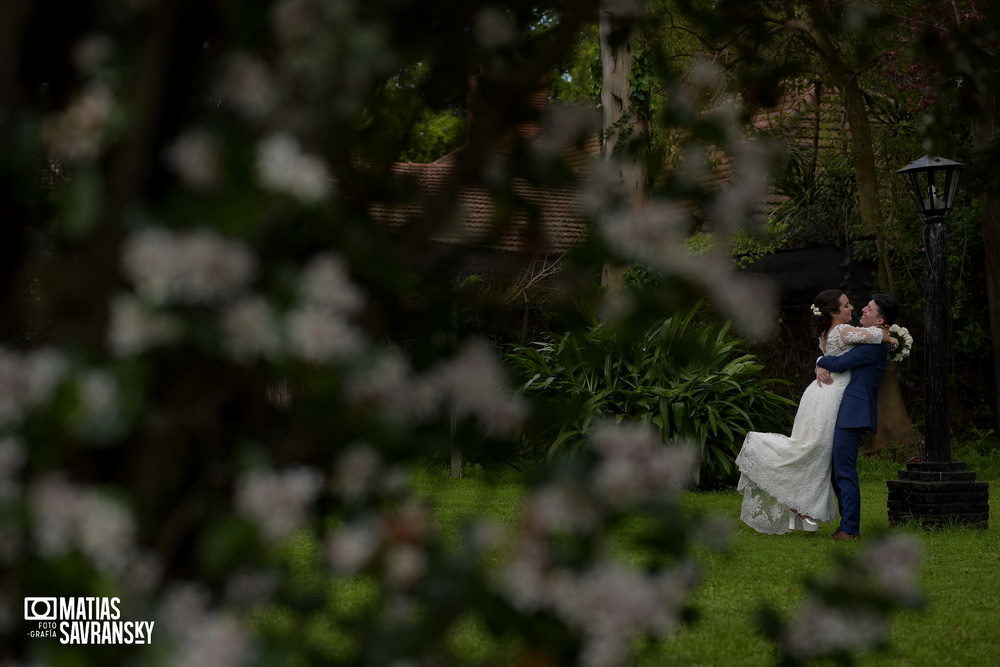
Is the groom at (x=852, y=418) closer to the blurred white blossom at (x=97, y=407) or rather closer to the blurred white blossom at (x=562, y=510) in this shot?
the blurred white blossom at (x=562, y=510)

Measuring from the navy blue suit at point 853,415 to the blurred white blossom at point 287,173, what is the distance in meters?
6.93

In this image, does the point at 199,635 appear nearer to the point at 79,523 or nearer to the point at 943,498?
the point at 79,523

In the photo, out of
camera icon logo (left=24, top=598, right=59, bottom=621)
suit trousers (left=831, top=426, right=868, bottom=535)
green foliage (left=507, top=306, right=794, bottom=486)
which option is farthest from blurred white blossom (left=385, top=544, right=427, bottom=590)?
green foliage (left=507, top=306, right=794, bottom=486)

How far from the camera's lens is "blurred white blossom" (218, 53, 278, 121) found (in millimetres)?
1066

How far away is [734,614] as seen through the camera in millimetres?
5039

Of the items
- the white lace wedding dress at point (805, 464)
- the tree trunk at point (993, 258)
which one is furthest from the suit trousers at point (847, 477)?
the tree trunk at point (993, 258)

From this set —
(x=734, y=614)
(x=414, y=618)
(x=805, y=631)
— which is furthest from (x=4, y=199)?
(x=734, y=614)

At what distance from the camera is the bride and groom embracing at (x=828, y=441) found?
7512mm

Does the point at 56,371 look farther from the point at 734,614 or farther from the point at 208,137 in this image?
the point at 734,614

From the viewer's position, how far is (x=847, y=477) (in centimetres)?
750

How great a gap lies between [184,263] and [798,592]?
5.01m

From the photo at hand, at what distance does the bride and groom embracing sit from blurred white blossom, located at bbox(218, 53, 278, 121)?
270 inches

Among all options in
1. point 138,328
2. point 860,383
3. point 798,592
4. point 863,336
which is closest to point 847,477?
point 860,383

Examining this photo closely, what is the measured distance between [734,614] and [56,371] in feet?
14.6
